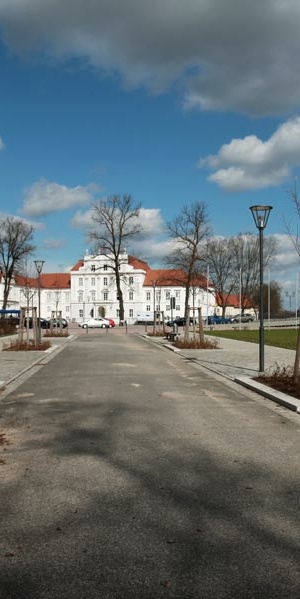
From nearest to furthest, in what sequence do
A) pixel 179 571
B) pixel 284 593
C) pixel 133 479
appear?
pixel 284 593, pixel 179 571, pixel 133 479

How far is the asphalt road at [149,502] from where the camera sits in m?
3.50

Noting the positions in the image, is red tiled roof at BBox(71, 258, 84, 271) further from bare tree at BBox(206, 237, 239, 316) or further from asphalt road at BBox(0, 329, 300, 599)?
asphalt road at BBox(0, 329, 300, 599)

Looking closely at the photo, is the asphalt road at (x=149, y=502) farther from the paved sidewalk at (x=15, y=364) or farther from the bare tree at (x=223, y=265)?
the bare tree at (x=223, y=265)

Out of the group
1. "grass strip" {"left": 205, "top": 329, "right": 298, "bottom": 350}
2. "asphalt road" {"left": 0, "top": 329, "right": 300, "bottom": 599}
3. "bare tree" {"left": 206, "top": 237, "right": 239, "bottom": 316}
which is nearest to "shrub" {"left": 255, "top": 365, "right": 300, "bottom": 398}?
"asphalt road" {"left": 0, "top": 329, "right": 300, "bottom": 599}

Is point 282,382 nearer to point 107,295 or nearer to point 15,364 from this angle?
point 15,364

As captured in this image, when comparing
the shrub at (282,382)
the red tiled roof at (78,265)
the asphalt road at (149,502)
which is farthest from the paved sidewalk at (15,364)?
the red tiled roof at (78,265)

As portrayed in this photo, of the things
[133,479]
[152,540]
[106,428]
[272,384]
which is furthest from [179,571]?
[272,384]

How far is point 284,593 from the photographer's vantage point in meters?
3.32

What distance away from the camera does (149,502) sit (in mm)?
4844

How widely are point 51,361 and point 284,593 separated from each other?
17037 millimetres

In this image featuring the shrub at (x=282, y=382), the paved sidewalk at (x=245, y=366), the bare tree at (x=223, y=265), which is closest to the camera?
the paved sidewalk at (x=245, y=366)

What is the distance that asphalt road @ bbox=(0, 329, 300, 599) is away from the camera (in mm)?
3496

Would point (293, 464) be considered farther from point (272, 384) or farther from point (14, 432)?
point (272, 384)

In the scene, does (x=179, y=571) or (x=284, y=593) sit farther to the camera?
(x=179, y=571)
